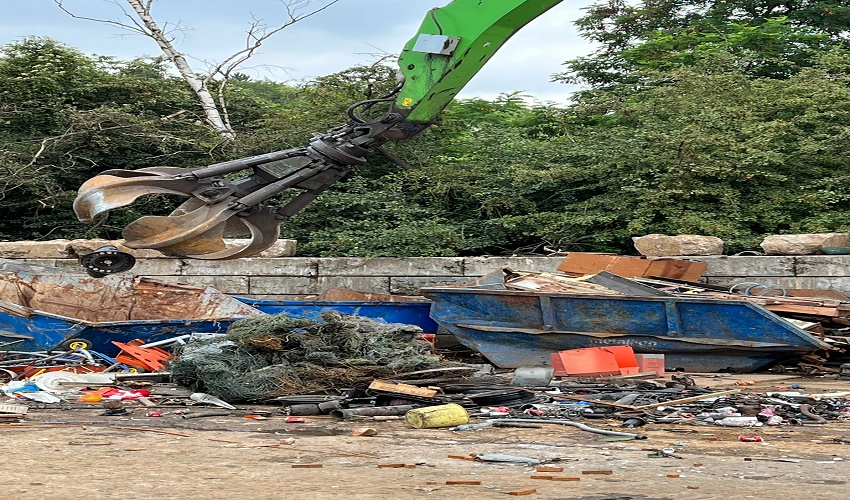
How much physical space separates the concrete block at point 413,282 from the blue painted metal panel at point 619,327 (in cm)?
147

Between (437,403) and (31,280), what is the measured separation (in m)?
6.99

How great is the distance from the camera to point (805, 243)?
12898 millimetres

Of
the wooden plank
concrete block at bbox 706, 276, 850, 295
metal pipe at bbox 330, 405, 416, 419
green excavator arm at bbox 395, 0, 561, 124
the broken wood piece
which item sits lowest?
metal pipe at bbox 330, 405, 416, 419

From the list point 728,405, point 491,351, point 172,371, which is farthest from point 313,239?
point 728,405

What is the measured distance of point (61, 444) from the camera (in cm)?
631

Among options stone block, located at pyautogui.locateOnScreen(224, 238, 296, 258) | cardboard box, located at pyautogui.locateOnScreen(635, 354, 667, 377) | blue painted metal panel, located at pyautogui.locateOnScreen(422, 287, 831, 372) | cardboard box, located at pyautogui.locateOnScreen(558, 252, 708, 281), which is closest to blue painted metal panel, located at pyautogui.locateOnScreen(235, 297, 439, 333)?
blue painted metal panel, located at pyautogui.locateOnScreen(422, 287, 831, 372)

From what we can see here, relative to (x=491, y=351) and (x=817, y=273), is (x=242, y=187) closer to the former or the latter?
(x=491, y=351)

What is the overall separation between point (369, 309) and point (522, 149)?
5718 millimetres

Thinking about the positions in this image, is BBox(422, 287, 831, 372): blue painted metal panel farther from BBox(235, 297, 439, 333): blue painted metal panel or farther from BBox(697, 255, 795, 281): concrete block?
BBox(697, 255, 795, 281): concrete block

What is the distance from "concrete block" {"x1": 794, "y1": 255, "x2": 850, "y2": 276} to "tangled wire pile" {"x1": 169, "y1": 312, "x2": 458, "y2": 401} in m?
5.09

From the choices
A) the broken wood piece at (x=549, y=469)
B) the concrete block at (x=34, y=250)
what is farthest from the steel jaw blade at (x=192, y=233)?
the concrete block at (x=34, y=250)

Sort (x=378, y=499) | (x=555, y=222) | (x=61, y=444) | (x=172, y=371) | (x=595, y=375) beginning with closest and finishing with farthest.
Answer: (x=378, y=499)
(x=61, y=444)
(x=172, y=371)
(x=595, y=375)
(x=555, y=222)

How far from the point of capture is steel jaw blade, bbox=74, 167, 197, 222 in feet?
22.4

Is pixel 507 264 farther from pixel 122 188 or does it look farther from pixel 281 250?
pixel 122 188
